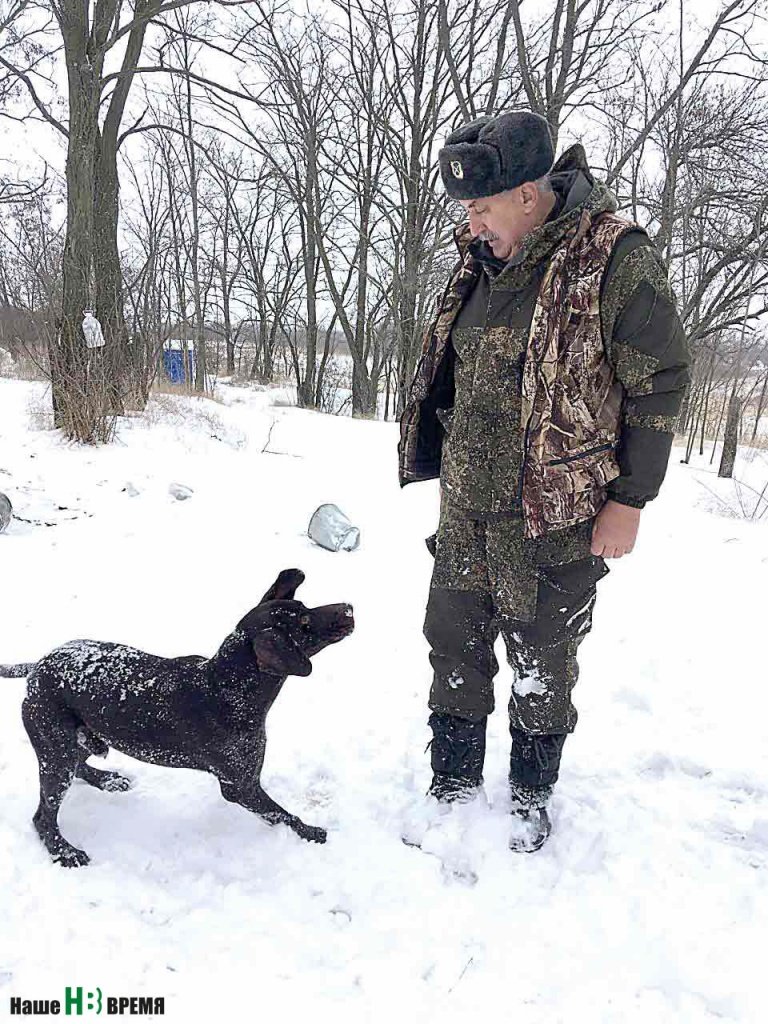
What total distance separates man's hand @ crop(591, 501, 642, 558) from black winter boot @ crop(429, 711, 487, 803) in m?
0.74

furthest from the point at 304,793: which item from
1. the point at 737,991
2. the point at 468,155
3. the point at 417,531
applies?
the point at 417,531

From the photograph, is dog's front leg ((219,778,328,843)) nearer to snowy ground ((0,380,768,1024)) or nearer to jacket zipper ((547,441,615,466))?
snowy ground ((0,380,768,1024))

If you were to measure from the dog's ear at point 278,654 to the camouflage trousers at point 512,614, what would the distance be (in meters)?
0.49

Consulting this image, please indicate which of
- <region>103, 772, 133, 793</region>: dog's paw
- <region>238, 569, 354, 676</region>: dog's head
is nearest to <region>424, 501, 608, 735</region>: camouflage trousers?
<region>238, 569, 354, 676</region>: dog's head

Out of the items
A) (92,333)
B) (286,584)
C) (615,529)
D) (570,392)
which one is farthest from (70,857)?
(92,333)

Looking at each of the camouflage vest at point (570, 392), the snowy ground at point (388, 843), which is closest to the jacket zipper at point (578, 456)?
the camouflage vest at point (570, 392)

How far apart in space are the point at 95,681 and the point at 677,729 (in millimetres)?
2170

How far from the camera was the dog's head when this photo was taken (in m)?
1.74

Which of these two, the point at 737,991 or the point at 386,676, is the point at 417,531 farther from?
the point at 737,991

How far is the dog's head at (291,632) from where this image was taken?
174 centimetres

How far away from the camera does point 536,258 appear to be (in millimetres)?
1687

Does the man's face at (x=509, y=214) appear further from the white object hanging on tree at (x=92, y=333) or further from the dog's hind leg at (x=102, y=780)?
the white object hanging on tree at (x=92, y=333)

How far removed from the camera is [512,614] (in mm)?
1838

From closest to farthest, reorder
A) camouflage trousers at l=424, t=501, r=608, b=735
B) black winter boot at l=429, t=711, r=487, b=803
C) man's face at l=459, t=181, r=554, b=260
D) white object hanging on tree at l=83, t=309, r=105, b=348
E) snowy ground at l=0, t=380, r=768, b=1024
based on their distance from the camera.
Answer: snowy ground at l=0, t=380, r=768, b=1024 < man's face at l=459, t=181, r=554, b=260 < camouflage trousers at l=424, t=501, r=608, b=735 < black winter boot at l=429, t=711, r=487, b=803 < white object hanging on tree at l=83, t=309, r=105, b=348
